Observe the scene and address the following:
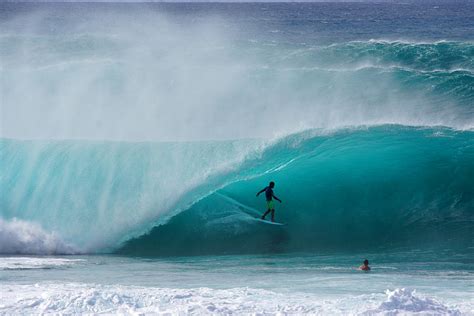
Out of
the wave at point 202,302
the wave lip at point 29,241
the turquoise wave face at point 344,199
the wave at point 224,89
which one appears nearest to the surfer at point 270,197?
the turquoise wave face at point 344,199

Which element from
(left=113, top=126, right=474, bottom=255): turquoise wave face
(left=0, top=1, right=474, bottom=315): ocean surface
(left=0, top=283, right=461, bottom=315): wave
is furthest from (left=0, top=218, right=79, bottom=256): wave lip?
(left=0, top=283, right=461, bottom=315): wave

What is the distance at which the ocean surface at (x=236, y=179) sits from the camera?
A: 30.7 ft

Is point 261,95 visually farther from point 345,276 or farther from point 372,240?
point 345,276

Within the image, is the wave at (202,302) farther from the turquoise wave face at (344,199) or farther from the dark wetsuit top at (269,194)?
the dark wetsuit top at (269,194)

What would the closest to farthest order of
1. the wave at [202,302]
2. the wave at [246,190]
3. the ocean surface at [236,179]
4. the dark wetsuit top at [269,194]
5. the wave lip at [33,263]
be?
the wave at [202,302] < the ocean surface at [236,179] < the wave lip at [33,263] < the wave at [246,190] < the dark wetsuit top at [269,194]

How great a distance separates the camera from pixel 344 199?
1459 centimetres

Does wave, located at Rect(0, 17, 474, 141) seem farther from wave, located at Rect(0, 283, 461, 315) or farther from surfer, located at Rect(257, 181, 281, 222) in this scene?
wave, located at Rect(0, 283, 461, 315)

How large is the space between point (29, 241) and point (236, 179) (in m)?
4.16

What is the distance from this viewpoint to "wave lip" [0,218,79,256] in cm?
1298

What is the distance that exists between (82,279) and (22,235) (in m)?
3.57

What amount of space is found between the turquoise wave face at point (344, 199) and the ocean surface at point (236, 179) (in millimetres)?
39

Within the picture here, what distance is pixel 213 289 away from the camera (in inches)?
355

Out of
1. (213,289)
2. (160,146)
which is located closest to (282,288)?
(213,289)

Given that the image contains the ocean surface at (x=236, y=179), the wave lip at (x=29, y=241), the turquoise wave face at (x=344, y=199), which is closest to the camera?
the ocean surface at (x=236, y=179)
